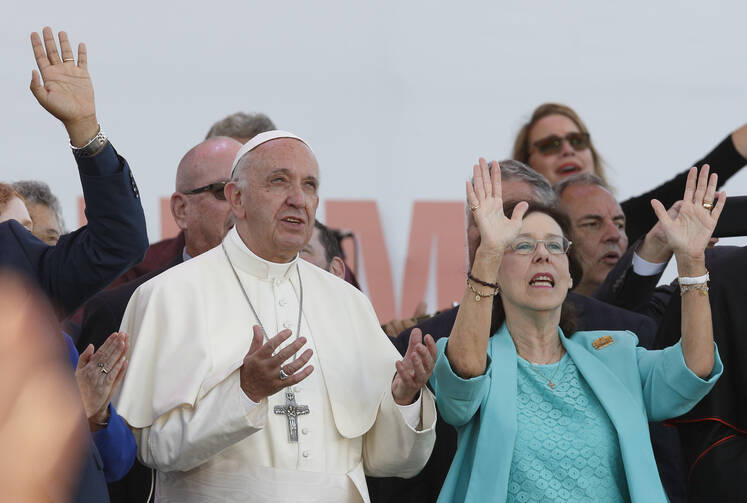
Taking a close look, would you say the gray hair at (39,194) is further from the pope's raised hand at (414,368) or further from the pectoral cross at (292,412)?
the pope's raised hand at (414,368)

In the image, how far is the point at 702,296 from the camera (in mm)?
3438

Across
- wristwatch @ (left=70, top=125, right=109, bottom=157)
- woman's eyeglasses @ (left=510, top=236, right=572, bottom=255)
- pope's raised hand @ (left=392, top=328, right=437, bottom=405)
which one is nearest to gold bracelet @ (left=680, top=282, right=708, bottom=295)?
woman's eyeglasses @ (left=510, top=236, right=572, bottom=255)

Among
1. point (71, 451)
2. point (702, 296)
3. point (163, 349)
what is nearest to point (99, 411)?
point (163, 349)

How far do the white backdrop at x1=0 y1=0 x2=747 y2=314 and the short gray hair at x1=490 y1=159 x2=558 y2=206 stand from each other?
1532mm

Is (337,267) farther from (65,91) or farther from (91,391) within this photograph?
(65,91)

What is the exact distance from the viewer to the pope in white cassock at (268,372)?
10.5 feet

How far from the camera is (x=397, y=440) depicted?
3451mm

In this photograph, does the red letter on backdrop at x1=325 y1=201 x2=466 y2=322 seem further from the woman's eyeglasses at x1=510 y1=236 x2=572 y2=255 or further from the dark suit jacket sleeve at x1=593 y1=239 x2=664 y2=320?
the woman's eyeglasses at x1=510 y1=236 x2=572 y2=255

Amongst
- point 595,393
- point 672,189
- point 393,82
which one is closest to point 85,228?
point 595,393

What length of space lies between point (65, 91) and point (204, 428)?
37.7 inches

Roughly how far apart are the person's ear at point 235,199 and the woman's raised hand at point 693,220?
1.26m

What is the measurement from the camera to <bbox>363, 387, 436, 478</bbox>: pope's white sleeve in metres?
3.42

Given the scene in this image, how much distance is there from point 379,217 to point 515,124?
0.91 metres

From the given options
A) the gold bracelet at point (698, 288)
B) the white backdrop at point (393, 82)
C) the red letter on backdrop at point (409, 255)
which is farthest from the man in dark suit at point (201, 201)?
the gold bracelet at point (698, 288)
